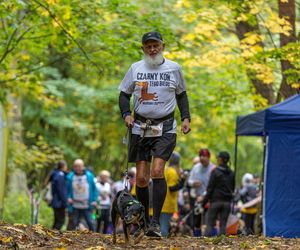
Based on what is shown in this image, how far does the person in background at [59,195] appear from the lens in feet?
58.6

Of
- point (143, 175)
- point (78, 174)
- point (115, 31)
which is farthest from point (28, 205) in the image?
point (143, 175)

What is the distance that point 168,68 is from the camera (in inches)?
374

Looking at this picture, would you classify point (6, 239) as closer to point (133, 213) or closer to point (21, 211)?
point (133, 213)

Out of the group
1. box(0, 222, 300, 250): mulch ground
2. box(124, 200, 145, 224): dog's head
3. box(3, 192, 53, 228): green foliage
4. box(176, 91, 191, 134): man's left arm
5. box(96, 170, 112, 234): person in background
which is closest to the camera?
box(124, 200, 145, 224): dog's head

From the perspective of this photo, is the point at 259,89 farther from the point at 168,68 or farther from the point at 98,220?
the point at 168,68

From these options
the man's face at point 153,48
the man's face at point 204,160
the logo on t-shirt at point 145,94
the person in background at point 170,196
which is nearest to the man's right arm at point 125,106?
the logo on t-shirt at point 145,94

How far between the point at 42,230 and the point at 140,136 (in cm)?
164

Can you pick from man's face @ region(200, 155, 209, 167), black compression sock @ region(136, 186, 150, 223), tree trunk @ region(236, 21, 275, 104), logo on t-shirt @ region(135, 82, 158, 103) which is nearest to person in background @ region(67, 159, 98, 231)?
man's face @ region(200, 155, 209, 167)

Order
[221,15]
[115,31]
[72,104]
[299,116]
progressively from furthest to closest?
[72,104] → [115,31] → [221,15] → [299,116]

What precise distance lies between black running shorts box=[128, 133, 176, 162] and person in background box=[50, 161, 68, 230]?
843cm

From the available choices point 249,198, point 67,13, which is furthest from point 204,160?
point 249,198

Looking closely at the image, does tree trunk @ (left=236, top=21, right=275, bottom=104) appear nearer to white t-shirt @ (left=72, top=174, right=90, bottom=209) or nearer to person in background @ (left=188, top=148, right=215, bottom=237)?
person in background @ (left=188, top=148, right=215, bottom=237)

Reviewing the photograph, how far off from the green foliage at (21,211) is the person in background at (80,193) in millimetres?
2664

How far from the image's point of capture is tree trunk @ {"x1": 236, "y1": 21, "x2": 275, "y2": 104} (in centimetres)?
1777
